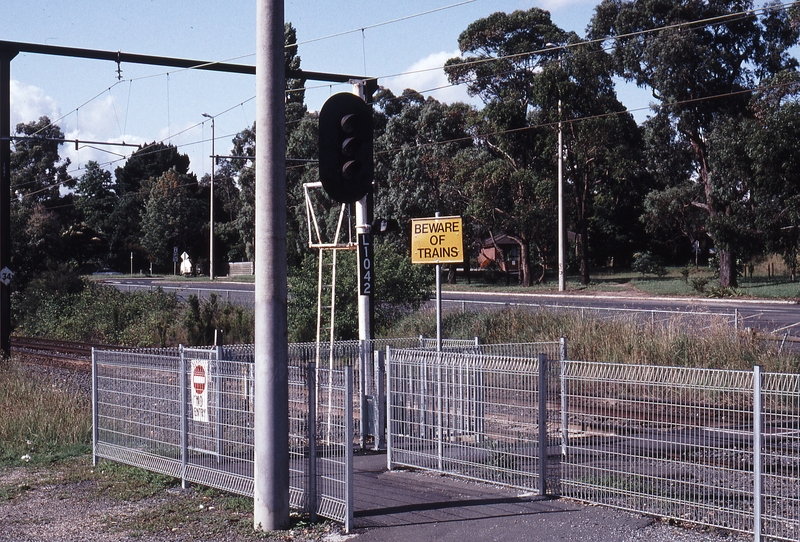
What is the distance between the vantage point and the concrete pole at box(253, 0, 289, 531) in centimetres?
739

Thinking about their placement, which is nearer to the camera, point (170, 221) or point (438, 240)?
point (438, 240)

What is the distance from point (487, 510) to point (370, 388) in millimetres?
3760

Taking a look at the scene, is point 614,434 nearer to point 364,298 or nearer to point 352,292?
point 364,298

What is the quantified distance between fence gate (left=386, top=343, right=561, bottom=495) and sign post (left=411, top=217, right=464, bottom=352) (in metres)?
1.22

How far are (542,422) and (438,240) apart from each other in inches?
136

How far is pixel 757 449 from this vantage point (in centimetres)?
646

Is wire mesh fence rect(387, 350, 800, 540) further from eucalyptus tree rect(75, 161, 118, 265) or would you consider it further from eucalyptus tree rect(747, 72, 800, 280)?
eucalyptus tree rect(75, 161, 118, 265)

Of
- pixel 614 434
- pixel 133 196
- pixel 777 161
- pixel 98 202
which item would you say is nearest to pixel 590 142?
pixel 777 161

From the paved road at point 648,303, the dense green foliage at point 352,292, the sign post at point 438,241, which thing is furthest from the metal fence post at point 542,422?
the paved road at point 648,303

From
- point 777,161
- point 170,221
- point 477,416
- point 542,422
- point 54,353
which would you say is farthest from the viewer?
Result: point 170,221

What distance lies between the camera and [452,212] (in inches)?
2172

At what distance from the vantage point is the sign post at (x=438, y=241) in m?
10.6

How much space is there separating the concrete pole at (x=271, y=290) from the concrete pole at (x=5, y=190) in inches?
672

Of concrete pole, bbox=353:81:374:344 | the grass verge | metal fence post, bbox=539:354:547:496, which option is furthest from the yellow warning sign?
the grass verge
